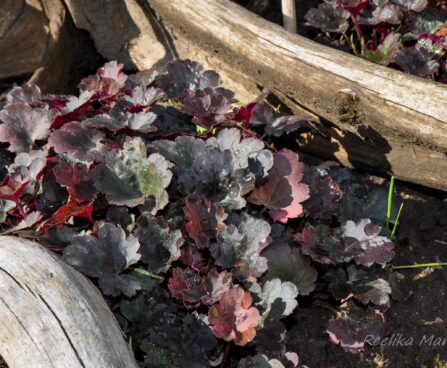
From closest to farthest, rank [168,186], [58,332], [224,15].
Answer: [58,332], [168,186], [224,15]

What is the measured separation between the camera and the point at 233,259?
2283 mm

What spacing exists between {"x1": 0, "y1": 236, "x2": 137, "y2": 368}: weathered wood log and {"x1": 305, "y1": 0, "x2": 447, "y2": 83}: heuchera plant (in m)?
1.71

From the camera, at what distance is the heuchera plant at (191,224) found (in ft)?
7.21

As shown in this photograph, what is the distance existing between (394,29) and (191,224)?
5.57ft

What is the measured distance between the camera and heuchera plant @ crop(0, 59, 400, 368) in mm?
2197

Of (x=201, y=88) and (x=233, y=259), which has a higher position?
(x=201, y=88)

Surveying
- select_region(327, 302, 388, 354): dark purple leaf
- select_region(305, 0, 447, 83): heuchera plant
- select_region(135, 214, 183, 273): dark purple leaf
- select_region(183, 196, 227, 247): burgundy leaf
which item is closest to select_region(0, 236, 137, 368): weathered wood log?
select_region(135, 214, 183, 273): dark purple leaf

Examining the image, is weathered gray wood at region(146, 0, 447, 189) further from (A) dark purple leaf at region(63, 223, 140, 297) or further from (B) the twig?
(A) dark purple leaf at region(63, 223, 140, 297)

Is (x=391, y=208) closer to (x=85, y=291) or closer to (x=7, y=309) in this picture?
(x=85, y=291)

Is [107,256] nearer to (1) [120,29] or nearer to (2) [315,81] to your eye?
(2) [315,81]

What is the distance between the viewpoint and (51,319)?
195cm

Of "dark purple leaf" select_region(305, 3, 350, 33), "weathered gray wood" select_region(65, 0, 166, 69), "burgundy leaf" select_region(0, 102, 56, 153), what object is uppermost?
"dark purple leaf" select_region(305, 3, 350, 33)

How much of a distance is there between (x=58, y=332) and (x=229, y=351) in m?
0.67

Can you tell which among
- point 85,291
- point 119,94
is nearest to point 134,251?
point 85,291
